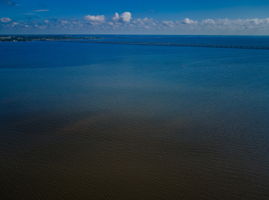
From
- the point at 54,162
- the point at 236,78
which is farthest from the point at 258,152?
the point at 236,78

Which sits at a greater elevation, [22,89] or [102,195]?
[22,89]

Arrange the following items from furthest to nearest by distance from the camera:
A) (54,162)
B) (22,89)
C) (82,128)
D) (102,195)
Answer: (22,89), (82,128), (54,162), (102,195)

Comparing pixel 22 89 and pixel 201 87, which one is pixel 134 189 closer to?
pixel 201 87

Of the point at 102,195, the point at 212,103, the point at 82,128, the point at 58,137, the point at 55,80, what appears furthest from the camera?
the point at 55,80

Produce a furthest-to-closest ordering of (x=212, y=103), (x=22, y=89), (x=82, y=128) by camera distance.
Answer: (x=22, y=89)
(x=212, y=103)
(x=82, y=128)

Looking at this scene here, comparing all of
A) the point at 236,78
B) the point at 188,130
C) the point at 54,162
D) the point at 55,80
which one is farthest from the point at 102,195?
the point at 236,78

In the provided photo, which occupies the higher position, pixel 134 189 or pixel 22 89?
pixel 22 89

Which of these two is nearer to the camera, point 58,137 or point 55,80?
point 58,137

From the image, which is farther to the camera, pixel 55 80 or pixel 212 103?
pixel 55 80

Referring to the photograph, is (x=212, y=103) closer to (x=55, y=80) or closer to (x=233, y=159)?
(x=233, y=159)
